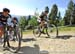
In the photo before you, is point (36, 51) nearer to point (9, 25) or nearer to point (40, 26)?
point (9, 25)

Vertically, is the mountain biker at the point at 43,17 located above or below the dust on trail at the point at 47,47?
above

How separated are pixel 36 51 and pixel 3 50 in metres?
1.53

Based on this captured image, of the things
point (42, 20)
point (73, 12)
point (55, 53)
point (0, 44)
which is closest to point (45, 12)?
point (42, 20)

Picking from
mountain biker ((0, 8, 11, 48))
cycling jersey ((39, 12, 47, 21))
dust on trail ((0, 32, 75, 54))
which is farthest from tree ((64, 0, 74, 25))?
mountain biker ((0, 8, 11, 48))

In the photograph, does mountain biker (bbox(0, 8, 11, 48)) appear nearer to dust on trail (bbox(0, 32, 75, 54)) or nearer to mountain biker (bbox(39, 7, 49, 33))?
dust on trail (bbox(0, 32, 75, 54))

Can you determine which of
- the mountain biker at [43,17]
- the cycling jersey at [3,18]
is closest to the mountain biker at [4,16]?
the cycling jersey at [3,18]

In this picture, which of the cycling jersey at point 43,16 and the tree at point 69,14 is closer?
the cycling jersey at point 43,16

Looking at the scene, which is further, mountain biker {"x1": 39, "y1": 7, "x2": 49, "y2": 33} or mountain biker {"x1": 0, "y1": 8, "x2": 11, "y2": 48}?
mountain biker {"x1": 39, "y1": 7, "x2": 49, "y2": 33}

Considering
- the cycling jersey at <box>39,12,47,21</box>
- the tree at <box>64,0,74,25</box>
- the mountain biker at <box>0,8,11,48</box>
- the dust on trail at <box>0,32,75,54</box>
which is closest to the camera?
the dust on trail at <box>0,32,75,54</box>

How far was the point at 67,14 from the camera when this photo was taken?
8350 cm

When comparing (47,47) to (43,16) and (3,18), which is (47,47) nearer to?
(3,18)

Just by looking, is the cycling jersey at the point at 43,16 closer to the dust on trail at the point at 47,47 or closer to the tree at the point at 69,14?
the dust on trail at the point at 47,47

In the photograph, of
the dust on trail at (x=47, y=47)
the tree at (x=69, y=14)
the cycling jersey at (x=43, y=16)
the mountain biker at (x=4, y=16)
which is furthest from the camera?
the tree at (x=69, y=14)

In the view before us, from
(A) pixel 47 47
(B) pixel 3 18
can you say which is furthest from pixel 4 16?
(A) pixel 47 47
